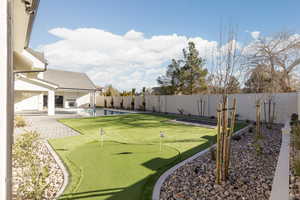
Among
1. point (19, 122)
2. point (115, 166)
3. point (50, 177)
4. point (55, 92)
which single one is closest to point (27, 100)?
point (55, 92)

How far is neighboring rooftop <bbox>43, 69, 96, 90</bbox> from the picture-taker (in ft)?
77.9

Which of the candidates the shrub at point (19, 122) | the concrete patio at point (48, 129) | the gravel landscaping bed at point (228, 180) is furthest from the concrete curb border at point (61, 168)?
the shrub at point (19, 122)

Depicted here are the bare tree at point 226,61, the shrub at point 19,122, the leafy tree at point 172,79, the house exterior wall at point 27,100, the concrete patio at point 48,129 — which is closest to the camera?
Answer: the bare tree at point 226,61

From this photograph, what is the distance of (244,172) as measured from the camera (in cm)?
414

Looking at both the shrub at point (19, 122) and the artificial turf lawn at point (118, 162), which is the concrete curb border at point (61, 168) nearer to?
the artificial turf lawn at point (118, 162)

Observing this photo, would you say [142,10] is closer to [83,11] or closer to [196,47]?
[83,11]

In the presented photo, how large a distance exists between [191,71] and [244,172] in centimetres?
2037

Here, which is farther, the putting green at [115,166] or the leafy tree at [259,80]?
the leafy tree at [259,80]

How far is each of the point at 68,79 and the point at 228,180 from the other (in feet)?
87.9

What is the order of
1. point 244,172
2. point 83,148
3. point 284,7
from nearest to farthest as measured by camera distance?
point 244,172 < point 83,148 < point 284,7

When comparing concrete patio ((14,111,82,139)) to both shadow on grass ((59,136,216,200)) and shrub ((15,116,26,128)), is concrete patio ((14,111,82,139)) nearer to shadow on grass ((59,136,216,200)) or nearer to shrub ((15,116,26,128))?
shrub ((15,116,26,128))

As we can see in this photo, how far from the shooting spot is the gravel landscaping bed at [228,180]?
320 centimetres
